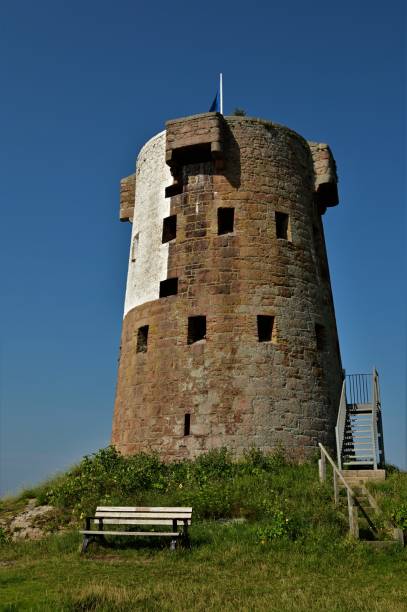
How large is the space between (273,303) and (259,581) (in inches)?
381

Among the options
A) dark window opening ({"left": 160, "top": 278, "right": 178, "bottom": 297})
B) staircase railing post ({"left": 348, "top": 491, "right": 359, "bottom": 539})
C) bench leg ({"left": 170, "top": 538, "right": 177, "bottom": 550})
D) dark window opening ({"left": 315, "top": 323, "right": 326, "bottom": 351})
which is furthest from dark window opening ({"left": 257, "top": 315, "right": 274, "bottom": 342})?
bench leg ({"left": 170, "top": 538, "right": 177, "bottom": 550})

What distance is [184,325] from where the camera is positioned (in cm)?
1709

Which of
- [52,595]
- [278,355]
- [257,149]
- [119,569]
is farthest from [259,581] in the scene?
[257,149]

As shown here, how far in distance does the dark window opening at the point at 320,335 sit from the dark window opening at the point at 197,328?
335cm

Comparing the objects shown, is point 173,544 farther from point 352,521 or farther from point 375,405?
point 375,405

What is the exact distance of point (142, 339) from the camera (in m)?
18.4

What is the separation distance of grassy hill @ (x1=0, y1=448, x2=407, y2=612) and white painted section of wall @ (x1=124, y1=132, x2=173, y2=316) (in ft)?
17.0

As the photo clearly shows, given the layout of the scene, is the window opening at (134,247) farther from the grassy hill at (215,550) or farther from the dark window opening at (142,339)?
the grassy hill at (215,550)

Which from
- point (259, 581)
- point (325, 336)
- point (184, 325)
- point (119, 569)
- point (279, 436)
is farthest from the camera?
point (325, 336)

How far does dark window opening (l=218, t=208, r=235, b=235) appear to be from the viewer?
708 inches

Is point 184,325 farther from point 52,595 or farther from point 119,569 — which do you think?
point 52,595

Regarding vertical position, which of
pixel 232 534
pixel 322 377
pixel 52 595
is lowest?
pixel 52 595

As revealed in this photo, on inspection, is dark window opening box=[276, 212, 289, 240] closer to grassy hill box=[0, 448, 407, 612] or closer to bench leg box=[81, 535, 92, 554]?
grassy hill box=[0, 448, 407, 612]

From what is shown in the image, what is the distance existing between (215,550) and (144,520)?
131 cm
